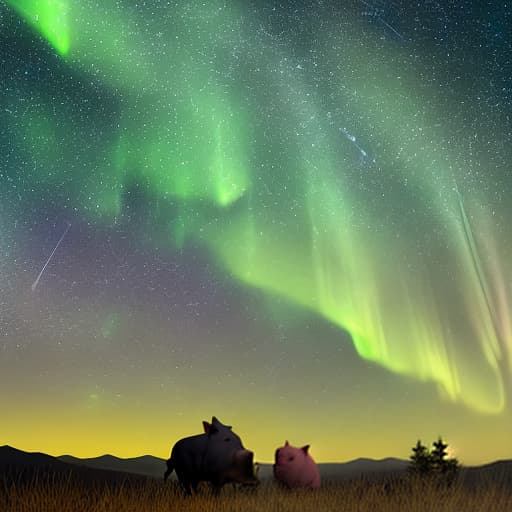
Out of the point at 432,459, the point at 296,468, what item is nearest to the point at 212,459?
the point at 296,468

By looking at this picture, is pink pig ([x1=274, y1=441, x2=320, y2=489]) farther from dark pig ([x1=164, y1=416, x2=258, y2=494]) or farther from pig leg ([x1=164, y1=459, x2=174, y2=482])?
pig leg ([x1=164, y1=459, x2=174, y2=482])

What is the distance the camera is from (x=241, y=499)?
1271 centimetres

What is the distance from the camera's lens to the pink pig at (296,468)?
15.0m

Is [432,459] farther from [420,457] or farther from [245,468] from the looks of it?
[245,468]

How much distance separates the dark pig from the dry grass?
0.99 feet

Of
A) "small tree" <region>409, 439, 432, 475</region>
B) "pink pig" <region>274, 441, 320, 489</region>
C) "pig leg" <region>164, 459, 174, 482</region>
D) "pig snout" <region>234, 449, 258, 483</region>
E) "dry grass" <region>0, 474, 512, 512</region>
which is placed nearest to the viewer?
"dry grass" <region>0, 474, 512, 512</region>

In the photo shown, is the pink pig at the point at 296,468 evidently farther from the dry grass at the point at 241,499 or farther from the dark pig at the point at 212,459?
the dark pig at the point at 212,459

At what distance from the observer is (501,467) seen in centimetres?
1437

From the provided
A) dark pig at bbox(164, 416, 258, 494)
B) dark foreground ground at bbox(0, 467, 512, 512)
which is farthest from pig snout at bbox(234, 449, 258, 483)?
dark foreground ground at bbox(0, 467, 512, 512)

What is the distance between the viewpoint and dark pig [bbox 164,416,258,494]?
13695 millimetres

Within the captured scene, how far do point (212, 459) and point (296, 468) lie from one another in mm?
2178

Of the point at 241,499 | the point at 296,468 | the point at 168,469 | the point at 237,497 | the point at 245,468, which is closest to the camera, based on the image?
the point at 241,499

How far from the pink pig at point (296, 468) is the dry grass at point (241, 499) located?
47.3 inches

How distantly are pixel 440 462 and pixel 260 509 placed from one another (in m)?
9.95
